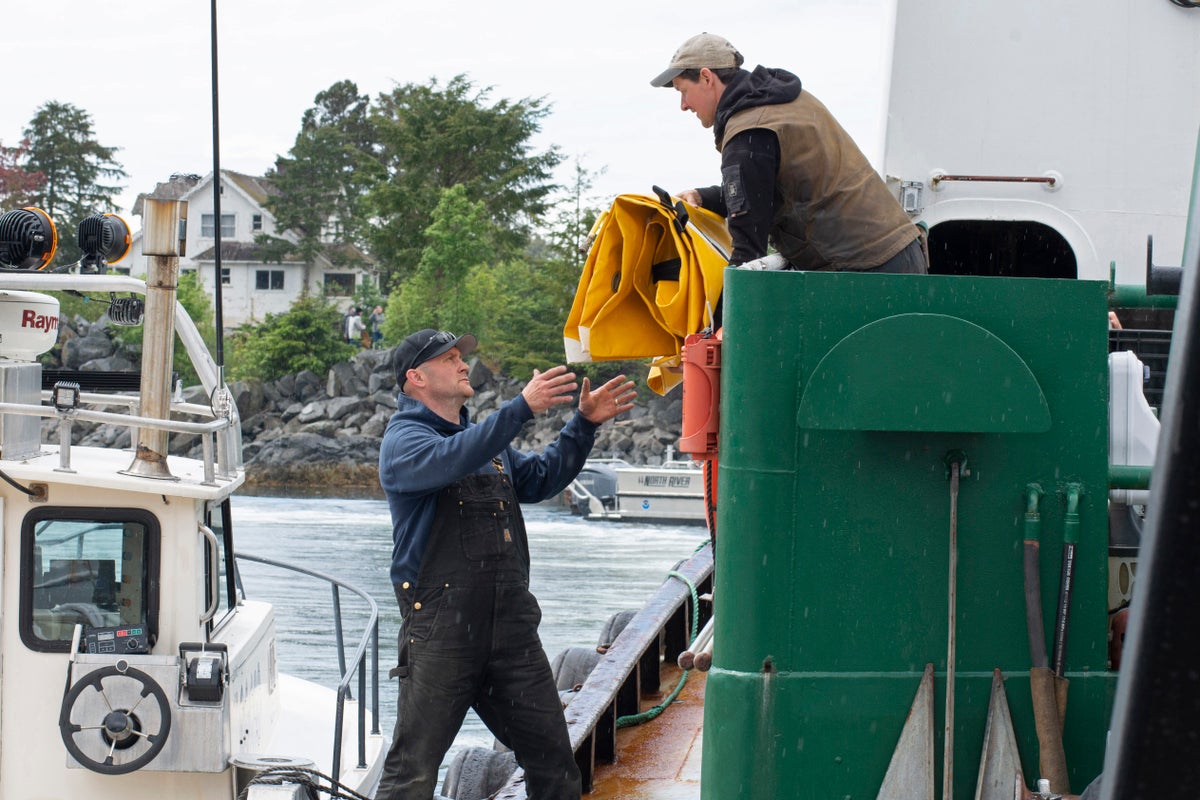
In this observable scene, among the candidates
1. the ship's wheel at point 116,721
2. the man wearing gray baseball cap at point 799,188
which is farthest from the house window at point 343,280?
the man wearing gray baseball cap at point 799,188

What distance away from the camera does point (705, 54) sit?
13.0 feet

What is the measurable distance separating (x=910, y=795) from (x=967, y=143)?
3.81m

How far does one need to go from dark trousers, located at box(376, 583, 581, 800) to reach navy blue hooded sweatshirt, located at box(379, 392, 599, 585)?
23 centimetres

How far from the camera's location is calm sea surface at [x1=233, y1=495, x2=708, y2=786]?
20.9 metres

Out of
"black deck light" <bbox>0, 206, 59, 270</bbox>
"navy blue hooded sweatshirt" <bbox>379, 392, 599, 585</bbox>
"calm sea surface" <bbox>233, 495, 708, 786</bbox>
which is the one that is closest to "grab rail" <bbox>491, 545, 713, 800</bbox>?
"navy blue hooded sweatshirt" <bbox>379, 392, 599, 585</bbox>

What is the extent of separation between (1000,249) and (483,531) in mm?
3386

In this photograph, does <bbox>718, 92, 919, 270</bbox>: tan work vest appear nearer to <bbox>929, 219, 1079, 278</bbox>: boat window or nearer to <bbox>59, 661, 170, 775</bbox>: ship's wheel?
<bbox>929, 219, 1079, 278</bbox>: boat window

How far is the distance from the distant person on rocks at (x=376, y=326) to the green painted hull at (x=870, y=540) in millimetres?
64479

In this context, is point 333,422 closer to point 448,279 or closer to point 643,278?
point 448,279

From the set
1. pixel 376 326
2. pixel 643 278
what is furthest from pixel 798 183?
pixel 376 326

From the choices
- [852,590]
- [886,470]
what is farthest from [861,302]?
[852,590]

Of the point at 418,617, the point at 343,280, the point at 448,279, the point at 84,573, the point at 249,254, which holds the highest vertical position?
the point at 249,254

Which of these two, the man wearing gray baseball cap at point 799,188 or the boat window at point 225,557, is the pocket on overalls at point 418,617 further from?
the boat window at point 225,557

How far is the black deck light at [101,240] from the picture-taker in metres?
7.04
